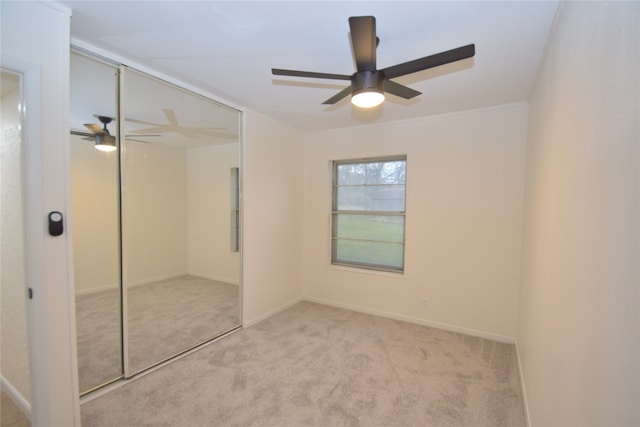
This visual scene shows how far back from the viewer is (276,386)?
2266 mm

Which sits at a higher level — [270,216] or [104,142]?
[104,142]

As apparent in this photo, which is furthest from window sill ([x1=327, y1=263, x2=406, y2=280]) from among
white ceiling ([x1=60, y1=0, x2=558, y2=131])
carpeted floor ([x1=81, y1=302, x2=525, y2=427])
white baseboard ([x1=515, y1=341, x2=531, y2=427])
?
white ceiling ([x1=60, y1=0, x2=558, y2=131])

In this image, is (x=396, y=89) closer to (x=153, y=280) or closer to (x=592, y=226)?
(x=592, y=226)

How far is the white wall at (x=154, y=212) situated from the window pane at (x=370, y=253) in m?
2.15

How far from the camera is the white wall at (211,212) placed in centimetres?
328

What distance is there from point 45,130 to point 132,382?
1970 millimetres

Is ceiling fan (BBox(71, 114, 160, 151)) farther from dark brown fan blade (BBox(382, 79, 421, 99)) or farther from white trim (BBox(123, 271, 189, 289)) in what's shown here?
dark brown fan blade (BBox(382, 79, 421, 99))

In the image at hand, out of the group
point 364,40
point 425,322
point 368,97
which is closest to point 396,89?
point 368,97

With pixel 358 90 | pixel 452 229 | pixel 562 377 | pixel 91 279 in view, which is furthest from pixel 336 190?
pixel 562 377

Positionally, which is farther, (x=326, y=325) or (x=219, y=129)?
(x=326, y=325)

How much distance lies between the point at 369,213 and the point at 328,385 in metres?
2.26

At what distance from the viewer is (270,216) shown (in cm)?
369

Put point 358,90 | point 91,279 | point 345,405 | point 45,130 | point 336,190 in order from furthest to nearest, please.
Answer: point 336,190, point 91,279, point 345,405, point 358,90, point 45,130

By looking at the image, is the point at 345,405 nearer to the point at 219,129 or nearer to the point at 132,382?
the point at 132,382
